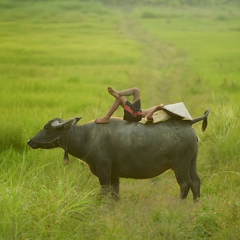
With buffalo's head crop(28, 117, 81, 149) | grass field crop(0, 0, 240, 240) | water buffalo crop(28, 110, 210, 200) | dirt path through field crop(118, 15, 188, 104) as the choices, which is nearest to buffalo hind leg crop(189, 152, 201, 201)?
water buffalo crop(28, 110, 210, 200)

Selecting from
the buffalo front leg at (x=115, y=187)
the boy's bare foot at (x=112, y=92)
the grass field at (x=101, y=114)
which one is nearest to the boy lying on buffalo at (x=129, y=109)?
the boy's bare foot at (x=112, y=92)

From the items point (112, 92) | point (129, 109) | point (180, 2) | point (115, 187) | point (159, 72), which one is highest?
point (112, 92)

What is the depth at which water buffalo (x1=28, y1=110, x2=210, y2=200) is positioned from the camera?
17.2 feet

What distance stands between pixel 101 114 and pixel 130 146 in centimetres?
281

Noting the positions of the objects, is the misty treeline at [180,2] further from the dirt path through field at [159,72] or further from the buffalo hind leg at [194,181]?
the buffalo hind leg at [194,181]

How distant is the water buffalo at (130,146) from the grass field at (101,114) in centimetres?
22

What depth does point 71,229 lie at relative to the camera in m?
4.38

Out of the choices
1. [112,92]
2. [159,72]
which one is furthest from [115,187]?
[159,72]

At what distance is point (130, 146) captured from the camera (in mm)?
5289

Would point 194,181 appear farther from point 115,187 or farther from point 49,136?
point 49,136

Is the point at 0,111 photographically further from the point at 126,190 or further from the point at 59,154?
the point at 126,190

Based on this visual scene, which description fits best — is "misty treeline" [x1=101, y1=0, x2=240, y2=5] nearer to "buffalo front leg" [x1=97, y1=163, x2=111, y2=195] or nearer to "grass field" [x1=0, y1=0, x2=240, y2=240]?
"grass field" [x1=0, y1=0, x2=240, y2=240]

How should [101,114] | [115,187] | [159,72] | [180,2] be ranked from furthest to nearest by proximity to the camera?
[180,2], [159,72], [101,114], [115,187]

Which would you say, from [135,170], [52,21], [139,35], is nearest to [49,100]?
[135,170]
